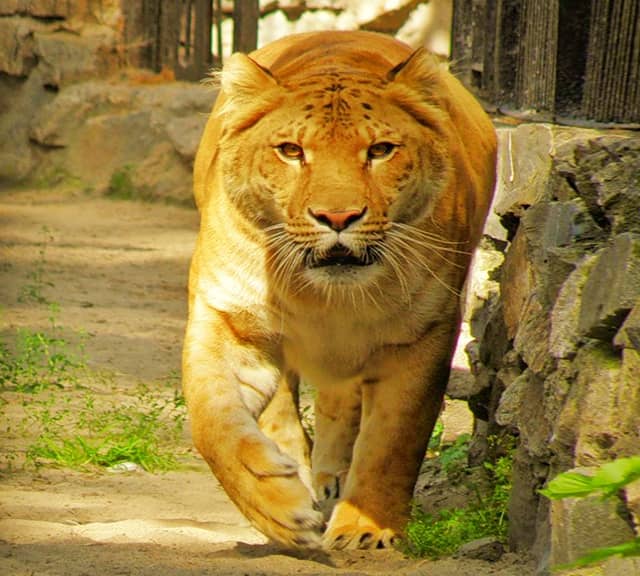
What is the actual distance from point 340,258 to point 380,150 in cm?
43

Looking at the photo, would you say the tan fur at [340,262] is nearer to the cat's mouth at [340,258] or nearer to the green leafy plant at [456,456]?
the cat's mouth at [340,258]

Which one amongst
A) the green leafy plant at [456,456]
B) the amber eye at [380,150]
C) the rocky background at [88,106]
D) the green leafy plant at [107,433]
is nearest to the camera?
the amber eye at [380,150]

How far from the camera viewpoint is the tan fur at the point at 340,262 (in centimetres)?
437

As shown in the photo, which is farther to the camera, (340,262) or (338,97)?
(338,97)

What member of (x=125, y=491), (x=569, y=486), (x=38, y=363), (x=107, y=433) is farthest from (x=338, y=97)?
(x=38, y=363)

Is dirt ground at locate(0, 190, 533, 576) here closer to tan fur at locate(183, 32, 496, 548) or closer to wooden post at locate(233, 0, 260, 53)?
tan fur at locate(183, 32, 496, 548)

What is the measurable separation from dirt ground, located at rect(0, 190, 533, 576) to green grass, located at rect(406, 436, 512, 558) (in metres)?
0.09

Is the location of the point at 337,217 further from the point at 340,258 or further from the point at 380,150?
the point at 380,150

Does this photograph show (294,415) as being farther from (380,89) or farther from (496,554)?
(496,554)

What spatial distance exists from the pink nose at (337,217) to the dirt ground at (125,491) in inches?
40.4

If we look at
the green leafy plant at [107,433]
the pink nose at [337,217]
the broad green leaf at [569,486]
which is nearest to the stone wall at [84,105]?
the green leafy plant at [107,433]

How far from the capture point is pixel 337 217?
4.19 metres

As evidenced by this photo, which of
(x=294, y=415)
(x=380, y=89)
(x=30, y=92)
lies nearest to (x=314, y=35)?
(x=380, y=89)

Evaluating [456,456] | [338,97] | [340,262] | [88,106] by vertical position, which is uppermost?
[338,97]
